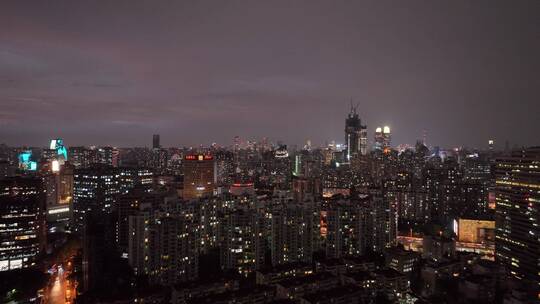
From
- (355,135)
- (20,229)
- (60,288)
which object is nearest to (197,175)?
(20,229)

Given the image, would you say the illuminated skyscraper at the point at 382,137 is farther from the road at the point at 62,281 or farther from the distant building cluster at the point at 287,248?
the road at the point at 62,281

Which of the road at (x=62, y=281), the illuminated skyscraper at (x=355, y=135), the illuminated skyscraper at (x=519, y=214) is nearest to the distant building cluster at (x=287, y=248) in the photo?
the illuminated skyscraper at (x=519, y=214)

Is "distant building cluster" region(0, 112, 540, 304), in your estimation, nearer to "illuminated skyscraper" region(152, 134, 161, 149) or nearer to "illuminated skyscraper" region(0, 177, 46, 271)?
"illuminated skyscraper" region(0, 177, 46, 271)

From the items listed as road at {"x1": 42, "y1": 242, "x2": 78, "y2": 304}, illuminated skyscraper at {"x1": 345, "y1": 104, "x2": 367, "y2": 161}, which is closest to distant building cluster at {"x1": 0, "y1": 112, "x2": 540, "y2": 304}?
road at {"x1": 42, "y1": 242, "x2": 78, "y2": 304}

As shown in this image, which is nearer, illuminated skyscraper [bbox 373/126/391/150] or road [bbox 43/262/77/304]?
road [bbox 43/262/77/304]

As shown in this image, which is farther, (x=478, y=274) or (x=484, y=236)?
(x=484, y=236)

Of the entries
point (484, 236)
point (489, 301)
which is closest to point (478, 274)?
point (489, 301)

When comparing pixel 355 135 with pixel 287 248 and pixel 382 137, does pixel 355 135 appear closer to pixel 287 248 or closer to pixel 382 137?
pixel 382 137

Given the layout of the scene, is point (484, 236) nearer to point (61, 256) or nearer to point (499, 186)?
point (499, 186)
